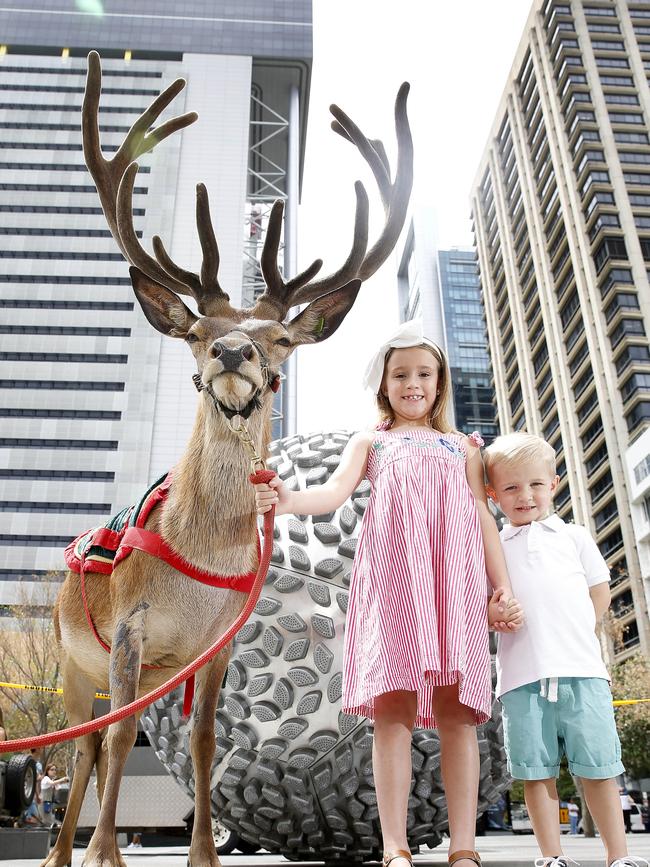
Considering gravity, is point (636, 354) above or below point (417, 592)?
above

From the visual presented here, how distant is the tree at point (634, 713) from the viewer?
38.7 metres

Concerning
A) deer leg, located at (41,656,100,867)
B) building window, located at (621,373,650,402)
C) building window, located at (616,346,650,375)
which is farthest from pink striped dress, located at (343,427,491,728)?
building window, located at (616,346,650,375)

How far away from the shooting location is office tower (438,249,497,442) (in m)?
128

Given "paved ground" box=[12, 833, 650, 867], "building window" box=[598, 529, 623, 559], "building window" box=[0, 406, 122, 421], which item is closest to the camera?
"paved ground" box=[12, 833, 650, 867]

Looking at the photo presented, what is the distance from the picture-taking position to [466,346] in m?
130

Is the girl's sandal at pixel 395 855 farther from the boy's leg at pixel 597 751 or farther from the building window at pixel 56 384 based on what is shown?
the building window at pixel 56 384

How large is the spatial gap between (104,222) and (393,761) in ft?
328

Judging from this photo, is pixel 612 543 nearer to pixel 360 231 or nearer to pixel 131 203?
pixel 360 231

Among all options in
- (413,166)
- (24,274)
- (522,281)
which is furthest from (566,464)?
(413,166)

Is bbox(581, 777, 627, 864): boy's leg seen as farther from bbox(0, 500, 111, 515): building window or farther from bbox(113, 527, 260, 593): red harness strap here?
bbox(0, 500, 111, 515): building window

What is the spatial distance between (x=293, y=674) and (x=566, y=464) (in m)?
76.0

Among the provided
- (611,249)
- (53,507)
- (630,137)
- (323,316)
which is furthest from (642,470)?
(323,316)

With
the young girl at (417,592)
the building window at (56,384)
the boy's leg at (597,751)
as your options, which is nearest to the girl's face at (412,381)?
the young girl at (417,592)

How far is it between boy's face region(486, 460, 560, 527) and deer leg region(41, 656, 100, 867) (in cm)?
243
